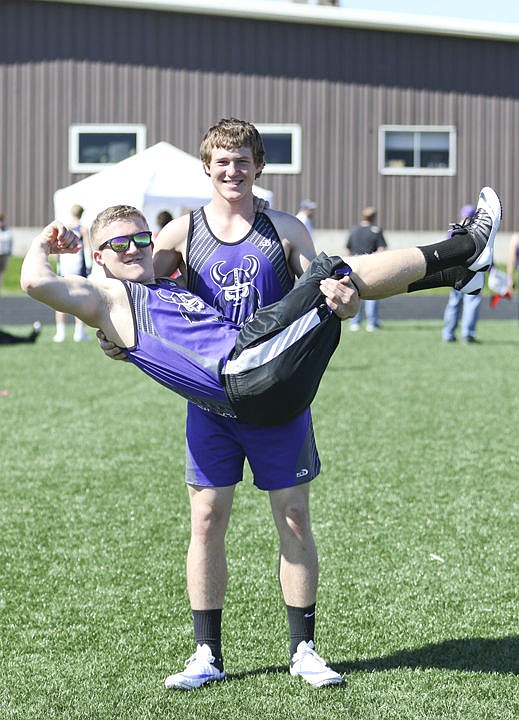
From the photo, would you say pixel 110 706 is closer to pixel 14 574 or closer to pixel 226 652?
pixel 226 652

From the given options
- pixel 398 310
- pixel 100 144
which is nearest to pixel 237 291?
pixel 398 310

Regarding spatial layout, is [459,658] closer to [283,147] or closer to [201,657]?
[201,657]

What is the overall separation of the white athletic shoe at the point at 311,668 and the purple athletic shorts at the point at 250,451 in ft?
2.15

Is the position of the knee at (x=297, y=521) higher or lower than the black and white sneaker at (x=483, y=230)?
lower

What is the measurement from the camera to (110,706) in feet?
12.6

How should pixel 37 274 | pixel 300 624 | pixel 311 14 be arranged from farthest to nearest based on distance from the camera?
pixel 311 14, pixel 300 624, pixel 37 274

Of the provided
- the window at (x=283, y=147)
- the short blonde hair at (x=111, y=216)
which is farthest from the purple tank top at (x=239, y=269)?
the window at (x=283, y=147)

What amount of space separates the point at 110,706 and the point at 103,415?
6497 mm

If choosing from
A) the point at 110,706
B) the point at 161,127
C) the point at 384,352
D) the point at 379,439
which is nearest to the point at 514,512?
the point at 379,439

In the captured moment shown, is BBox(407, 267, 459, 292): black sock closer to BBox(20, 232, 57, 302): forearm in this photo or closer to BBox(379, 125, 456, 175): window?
BBox(20, 232, 57, 302): forearm

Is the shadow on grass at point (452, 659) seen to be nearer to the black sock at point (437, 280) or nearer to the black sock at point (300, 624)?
the black sock at point (300, 624)

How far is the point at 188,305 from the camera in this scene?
390cm

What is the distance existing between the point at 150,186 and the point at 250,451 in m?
14.0

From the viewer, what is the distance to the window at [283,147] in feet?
98.2
